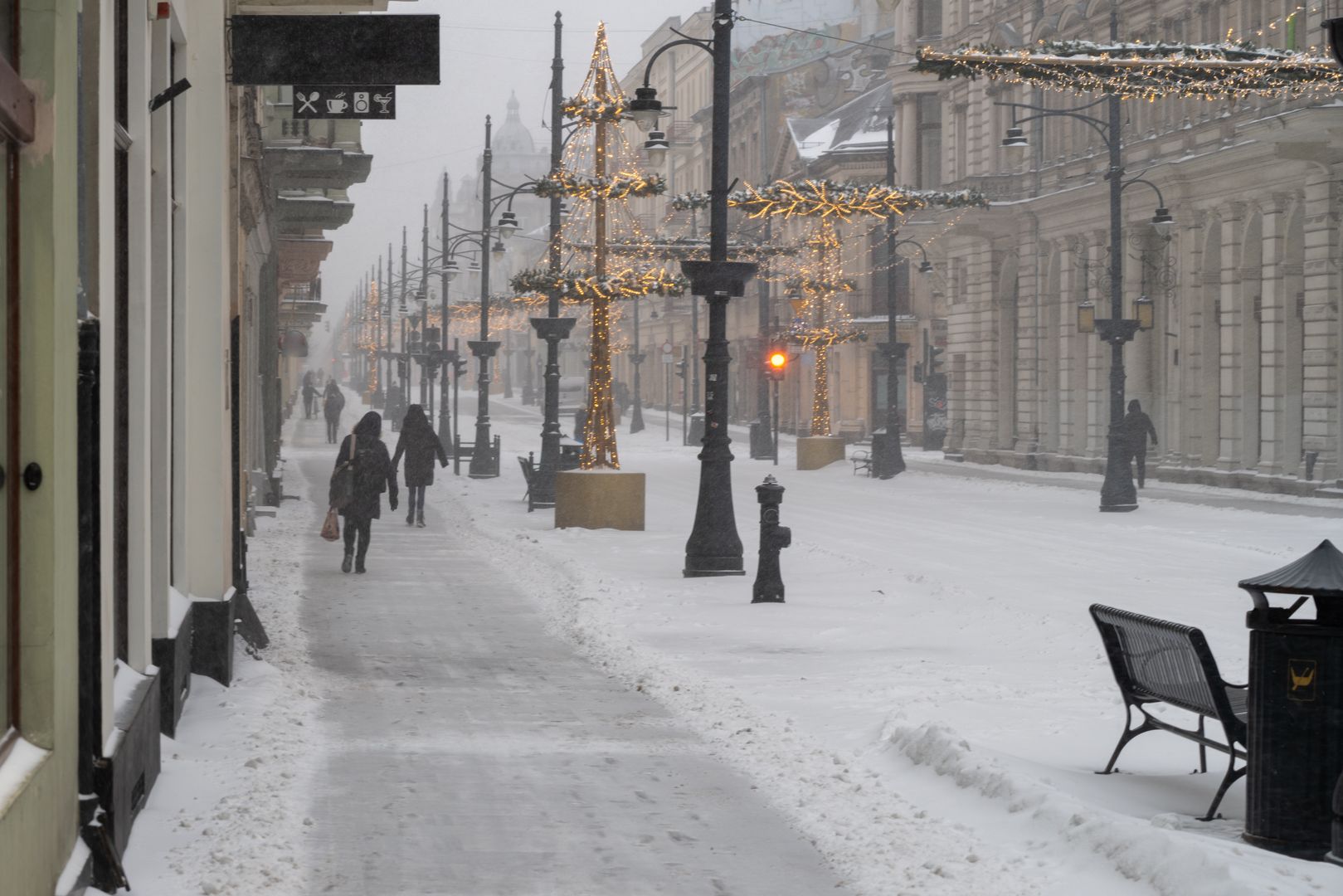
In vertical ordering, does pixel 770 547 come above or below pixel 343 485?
below

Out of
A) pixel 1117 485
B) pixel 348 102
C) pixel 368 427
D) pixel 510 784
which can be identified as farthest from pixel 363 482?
pixel 1117 485

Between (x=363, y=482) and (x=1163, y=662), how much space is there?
12111 millimetres

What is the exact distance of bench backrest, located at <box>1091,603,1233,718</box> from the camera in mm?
7504

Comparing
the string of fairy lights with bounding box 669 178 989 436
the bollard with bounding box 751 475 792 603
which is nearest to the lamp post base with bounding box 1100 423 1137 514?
the string of fairy lights with bounding box 669 178 989 436

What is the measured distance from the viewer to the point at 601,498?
938 inches

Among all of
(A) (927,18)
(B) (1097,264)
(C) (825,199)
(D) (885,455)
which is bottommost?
(D) (885,455)

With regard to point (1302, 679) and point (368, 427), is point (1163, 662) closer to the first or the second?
point (1302, 679)

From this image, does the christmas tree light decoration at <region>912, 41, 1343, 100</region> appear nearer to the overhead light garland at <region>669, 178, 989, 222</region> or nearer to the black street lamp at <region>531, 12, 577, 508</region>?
the black street lamp at <region>531, 12, 577, 508</region>

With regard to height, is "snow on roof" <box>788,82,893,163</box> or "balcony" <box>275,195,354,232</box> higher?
"snow on roof" <box>788,82,893,163</box>

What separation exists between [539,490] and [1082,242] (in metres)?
19.4

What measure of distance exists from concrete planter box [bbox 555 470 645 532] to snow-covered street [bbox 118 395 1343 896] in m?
2.94

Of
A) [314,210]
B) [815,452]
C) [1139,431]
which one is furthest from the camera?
[815,452]

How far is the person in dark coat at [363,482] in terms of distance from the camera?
61.8 feet

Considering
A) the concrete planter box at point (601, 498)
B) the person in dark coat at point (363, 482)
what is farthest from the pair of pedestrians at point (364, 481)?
the concrete planter box at point (601, 498)
